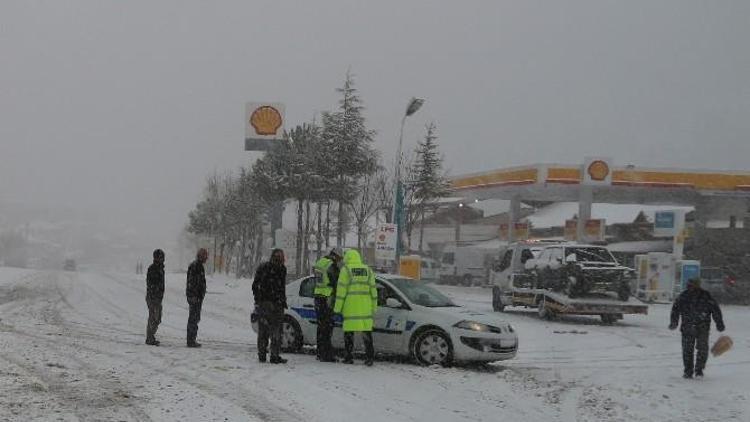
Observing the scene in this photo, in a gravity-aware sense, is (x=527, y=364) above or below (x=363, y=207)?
below

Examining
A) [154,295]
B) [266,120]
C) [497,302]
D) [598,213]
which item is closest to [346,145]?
[266,120]

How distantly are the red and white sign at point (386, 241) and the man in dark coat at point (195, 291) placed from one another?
13.2 meters

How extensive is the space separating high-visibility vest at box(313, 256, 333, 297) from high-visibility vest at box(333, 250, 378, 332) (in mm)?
167

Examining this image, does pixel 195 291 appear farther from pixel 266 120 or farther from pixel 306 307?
pixel 266 120

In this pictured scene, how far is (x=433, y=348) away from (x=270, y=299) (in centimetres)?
251

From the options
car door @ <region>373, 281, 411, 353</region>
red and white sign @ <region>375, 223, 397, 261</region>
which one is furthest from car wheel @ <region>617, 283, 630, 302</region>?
car door @ <region>373, 281, 411, 353</region>

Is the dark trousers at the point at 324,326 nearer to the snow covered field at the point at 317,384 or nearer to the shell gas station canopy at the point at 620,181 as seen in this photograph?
the snow covered field at the point at 317,384

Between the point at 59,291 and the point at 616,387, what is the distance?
76.4ft

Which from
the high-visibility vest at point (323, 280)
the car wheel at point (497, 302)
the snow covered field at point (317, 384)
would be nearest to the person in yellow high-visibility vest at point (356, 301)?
the high-visibility vest at point (323, 280)

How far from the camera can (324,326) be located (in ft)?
39.3

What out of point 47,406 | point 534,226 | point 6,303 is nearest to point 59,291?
point 6,303

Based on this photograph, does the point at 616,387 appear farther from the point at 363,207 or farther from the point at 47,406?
the point at 363,207

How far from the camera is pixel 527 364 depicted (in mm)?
13523

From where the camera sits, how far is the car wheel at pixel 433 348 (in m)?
12.0
